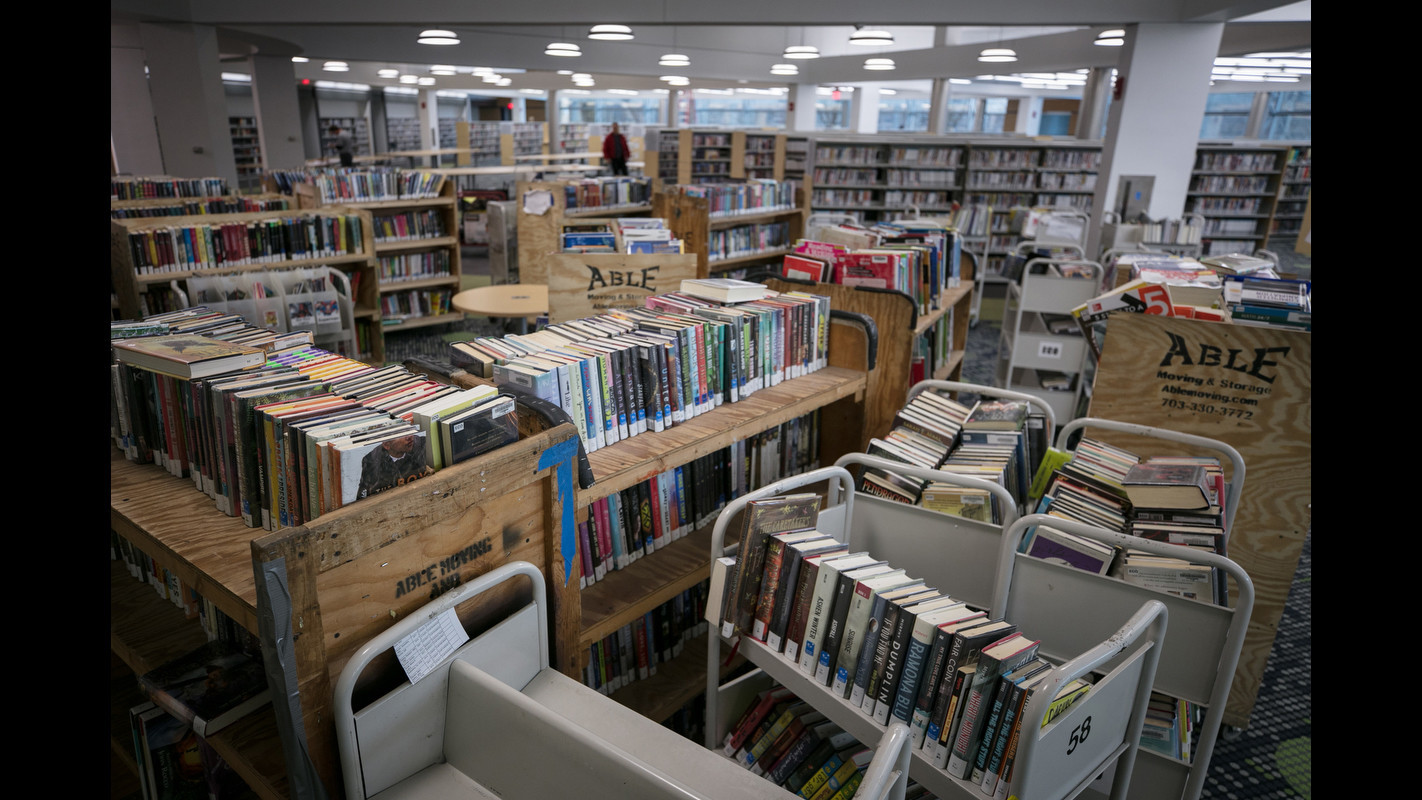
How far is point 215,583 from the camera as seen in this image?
4.76 feet

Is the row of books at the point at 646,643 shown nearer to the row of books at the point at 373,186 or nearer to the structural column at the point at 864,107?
the row of books at the point at 373,186

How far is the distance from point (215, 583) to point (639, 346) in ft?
3.85

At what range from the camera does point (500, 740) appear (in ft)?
4.71

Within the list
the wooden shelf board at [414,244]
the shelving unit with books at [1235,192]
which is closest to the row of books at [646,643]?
the wooden shelf board at [414,244]

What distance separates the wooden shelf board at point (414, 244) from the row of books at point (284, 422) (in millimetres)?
5828

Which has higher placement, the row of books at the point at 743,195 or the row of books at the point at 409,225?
the row of books at the point at 743,195

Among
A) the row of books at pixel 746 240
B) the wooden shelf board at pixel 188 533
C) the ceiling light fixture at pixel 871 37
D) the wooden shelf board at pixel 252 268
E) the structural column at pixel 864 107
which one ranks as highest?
the structural column at pixel 864 107

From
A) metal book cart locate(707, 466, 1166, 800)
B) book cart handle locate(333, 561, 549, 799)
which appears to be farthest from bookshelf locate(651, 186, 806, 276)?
book cart handle locate(333, 561, 549, 799)

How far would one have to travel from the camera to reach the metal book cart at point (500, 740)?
1.26 m

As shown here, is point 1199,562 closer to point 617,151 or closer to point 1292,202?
point 617,151

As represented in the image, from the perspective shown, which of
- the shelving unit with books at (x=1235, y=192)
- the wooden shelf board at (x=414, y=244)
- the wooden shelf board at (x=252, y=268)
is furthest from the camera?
the shelving unit with books at (x=1235, y=192)

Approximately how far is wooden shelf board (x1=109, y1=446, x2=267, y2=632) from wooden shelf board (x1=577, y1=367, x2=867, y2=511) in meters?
0.73
